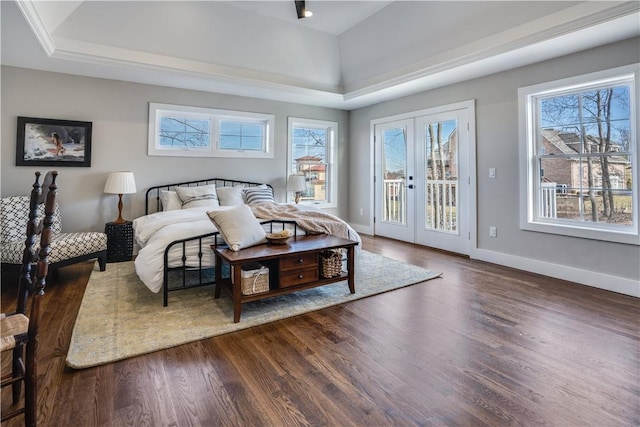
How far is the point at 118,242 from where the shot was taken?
4.26 m

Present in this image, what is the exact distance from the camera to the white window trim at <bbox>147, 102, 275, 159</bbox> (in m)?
4.78

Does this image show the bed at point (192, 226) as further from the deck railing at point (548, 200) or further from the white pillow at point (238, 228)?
the deck railing at point (548, 200)

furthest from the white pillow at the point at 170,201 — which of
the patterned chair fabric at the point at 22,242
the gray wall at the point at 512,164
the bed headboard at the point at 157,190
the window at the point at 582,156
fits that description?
the window at the point at 582,156

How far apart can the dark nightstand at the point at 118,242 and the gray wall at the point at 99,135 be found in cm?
42

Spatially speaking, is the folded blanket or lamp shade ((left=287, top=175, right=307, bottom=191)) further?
lamp shade ((left=287, top=175, right=307, bottom=191))

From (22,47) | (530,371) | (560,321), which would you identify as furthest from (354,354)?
(22,47)

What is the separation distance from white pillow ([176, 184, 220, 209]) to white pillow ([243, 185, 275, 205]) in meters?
0.47

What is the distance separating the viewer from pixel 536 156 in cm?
388

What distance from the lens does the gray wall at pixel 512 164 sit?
324 centimetres

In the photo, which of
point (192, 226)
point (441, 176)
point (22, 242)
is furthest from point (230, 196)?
point (441, 176)

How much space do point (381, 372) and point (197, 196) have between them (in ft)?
11.7

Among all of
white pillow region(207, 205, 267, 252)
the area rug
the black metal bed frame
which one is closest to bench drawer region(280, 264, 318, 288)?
the area rug

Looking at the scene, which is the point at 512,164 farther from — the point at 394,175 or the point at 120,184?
the point at 120,184

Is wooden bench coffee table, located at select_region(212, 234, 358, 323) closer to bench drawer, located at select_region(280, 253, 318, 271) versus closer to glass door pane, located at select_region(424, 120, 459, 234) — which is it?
bench drawer, located at select_region(280, 253, 318, 271)
